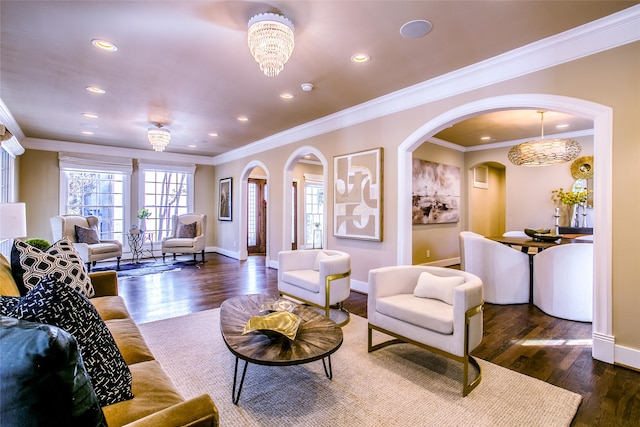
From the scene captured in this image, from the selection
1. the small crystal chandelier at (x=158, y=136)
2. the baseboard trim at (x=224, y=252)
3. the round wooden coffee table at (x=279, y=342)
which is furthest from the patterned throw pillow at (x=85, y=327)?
the baseboard trim at (x=224, y=252)

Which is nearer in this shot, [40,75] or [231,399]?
[231,399]

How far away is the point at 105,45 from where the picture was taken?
9.08 feet

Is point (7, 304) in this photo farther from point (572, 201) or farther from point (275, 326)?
point (572, 201)

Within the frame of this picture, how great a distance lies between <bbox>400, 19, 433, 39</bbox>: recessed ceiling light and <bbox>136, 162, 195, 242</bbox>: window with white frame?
7.18 metres

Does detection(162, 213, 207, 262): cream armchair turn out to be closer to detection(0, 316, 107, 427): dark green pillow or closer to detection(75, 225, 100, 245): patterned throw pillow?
detection(75, 225, 100, 245): patterned throw pillow

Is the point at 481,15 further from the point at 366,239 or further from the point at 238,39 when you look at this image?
the point at 366,239

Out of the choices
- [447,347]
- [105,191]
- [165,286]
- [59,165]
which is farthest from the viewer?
[105,191]

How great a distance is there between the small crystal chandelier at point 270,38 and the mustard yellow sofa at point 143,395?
6.84 feet

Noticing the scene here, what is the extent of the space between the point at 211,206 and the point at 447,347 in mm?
7900

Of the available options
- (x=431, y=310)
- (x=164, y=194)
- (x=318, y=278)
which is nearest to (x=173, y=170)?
(x=164, y=194)

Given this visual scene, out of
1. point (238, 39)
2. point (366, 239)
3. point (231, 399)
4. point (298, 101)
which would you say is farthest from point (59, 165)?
point (231, 399)

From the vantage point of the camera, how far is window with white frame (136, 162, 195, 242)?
7895 mm

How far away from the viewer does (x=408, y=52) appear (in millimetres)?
2912

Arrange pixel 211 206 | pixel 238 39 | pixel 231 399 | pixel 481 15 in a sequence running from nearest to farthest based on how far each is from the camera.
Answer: pixel 231 399, pixel 481 15, pixel 238 39, pixel 211 206
